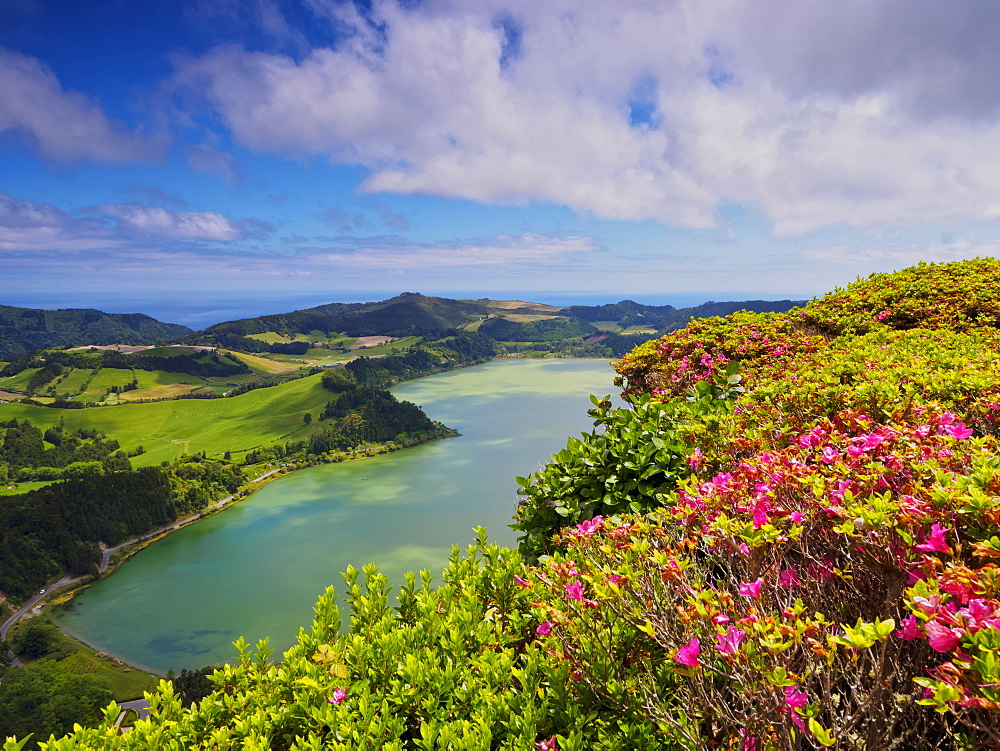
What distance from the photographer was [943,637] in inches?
65.8

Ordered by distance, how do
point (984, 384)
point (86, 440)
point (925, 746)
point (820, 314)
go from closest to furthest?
point (925, 746)
point (984, 384)
point (820, 314)
point (86, 440)

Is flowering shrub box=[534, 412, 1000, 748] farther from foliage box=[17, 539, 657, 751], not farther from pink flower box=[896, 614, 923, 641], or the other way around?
foliage box=[17, 539, 657, 751]

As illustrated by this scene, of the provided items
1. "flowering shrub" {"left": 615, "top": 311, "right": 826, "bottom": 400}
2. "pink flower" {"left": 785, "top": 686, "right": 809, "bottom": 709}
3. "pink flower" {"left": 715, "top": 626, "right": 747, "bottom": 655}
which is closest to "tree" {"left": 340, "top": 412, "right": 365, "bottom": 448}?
Result: "flowering shrub" {"left": 615, "top": 311, "right": 826, "bottom": 400}

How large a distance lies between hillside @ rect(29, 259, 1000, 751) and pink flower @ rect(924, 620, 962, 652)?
1cm

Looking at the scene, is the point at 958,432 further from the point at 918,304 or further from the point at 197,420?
the point at 197,420

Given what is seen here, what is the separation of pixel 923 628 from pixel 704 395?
4954 millimetres

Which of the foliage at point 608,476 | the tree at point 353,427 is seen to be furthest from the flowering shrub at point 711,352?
the tree at point 353,427

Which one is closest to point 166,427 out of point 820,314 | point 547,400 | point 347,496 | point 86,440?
point 86,440

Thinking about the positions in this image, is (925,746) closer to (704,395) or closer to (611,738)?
(611,738)

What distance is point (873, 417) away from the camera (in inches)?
181

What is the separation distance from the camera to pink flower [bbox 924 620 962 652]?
1.66 m

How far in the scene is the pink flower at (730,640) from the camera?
2004 mm

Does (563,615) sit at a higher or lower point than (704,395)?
lower

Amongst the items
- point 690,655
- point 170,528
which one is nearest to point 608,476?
point 690,655
